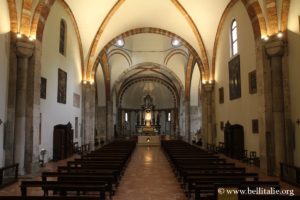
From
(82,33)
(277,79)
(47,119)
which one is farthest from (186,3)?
(47,119)

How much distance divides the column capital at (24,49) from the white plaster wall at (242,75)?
10.5m

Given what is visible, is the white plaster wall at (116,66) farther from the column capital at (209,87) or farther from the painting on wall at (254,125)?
the painting on wall at (254,125)

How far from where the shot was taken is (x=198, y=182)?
7.01 m

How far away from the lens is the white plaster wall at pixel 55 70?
50.3 feet

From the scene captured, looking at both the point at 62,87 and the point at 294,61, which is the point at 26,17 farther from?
the point at 294,61

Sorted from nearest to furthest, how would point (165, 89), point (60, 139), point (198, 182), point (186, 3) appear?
point (198, 182)
point (60, 139)
point (186, 3)
point (165, 89)

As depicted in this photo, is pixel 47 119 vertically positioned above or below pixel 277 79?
below

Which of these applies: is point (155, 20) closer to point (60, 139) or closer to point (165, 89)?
point (60, 139)

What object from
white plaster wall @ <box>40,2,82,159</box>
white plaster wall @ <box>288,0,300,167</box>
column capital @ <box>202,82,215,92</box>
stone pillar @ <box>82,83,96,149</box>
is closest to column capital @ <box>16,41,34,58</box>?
white plaster wall @ <box>40,2,82,159</box>

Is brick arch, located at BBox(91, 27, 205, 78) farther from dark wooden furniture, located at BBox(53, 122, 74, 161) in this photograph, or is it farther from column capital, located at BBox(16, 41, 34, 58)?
column capital, located at BBox(16, 41, 34, 58)

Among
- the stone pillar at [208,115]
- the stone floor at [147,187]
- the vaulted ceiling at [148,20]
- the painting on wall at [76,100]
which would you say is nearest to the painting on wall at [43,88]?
the stone floor at [147,187]

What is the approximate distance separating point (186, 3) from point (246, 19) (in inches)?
198

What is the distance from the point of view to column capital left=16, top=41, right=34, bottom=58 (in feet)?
37.9

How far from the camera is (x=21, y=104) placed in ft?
37.9
